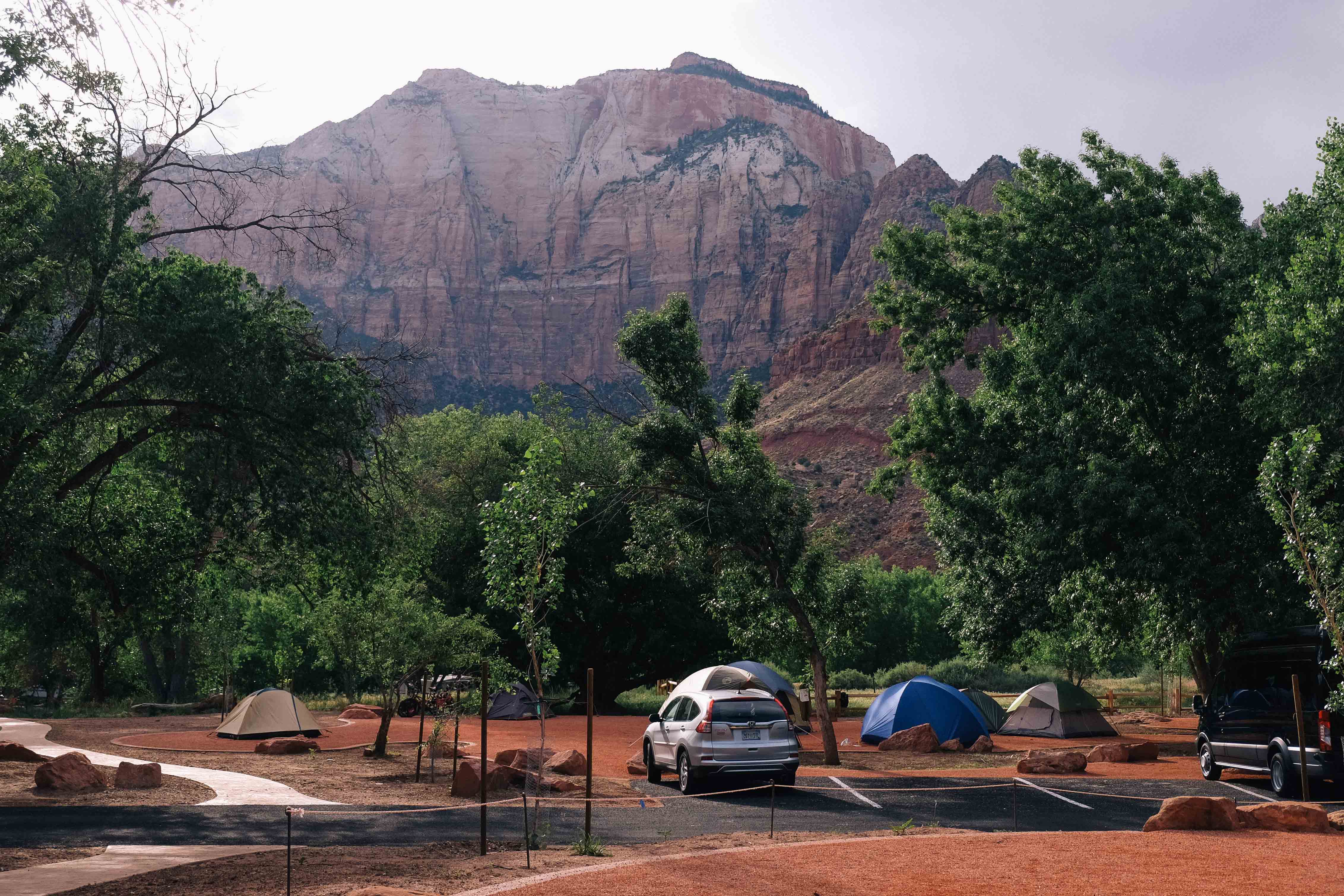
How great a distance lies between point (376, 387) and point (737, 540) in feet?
25.5

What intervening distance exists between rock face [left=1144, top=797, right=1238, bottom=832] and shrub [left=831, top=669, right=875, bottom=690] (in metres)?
47.4

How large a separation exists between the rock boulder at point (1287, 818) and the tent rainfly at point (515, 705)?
24889 millimetres

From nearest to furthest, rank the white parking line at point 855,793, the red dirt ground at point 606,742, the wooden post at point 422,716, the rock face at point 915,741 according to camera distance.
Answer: the white parking line at point 855,793 → the wooden post at point 422,716 → the red dirt ground at point 606,742 → the rock face at point 915,741

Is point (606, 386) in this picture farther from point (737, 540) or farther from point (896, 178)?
point (737, 540)

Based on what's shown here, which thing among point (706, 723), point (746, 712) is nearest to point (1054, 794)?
point (746, 712)

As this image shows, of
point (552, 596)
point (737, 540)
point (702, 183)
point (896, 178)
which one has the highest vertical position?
point (702, 183)

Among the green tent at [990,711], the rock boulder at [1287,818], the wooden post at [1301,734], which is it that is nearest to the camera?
the rock boulder at [1287,818]

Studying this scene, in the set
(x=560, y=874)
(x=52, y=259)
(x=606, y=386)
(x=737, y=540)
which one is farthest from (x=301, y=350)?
(x=606, y=386)

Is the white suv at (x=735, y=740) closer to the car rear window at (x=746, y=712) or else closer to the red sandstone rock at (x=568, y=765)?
the car rear window at (x=746, y=712)

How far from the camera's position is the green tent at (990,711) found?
31297 millimetres

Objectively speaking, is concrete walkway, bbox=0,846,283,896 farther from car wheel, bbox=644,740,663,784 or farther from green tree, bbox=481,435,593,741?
car wheel, bbox=644,740,663,784

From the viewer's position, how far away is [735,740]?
16.4 metres

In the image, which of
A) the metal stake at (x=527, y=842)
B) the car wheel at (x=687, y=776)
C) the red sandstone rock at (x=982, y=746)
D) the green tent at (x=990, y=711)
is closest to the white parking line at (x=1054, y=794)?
the car wheel at (x=687, y=776)

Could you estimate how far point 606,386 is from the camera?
461ft
